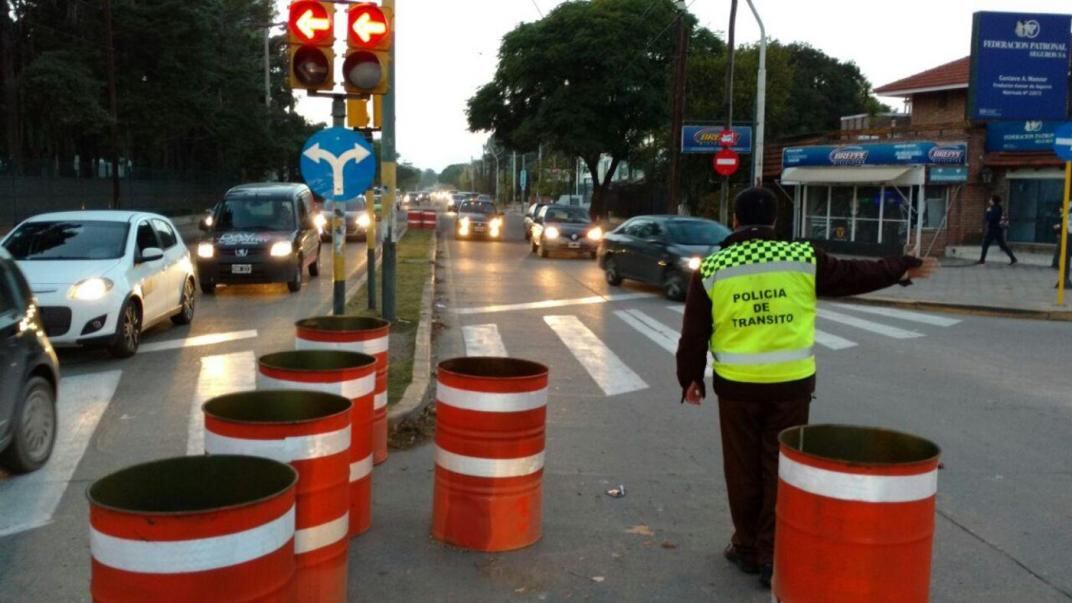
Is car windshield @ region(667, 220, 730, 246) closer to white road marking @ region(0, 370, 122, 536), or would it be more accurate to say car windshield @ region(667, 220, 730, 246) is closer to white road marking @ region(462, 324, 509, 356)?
white road marking @ region(462, 324, 509, 356)

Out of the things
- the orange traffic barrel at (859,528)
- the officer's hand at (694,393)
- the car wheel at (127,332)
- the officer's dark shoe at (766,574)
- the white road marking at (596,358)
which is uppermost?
the officer's hand at (694,393)

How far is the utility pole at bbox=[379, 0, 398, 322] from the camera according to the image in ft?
42.7

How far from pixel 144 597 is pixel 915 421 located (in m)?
7.35

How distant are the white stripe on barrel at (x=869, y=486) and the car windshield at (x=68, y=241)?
10039 mm

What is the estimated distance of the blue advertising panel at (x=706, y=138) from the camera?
31.8 m

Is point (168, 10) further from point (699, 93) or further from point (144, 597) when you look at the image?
point (144, 597)

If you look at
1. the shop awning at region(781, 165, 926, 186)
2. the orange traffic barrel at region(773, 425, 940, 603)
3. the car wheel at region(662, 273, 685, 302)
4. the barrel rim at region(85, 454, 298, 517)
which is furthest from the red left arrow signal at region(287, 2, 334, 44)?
the shop awning at region(781, 165, 926, 186)

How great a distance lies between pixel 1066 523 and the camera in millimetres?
5996

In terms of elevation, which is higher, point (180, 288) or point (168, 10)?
point (168, 10)

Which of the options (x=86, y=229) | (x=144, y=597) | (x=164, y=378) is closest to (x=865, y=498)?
(x=144, y=597)

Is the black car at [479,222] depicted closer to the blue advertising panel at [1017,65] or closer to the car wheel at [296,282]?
the blue advertising panel at [1017,65]

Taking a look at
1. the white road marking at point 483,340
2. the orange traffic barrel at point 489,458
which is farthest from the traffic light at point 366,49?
the orange traffic barrel at point 489,458

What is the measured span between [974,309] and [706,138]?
15.6m

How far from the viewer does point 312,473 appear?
13.3 feet
